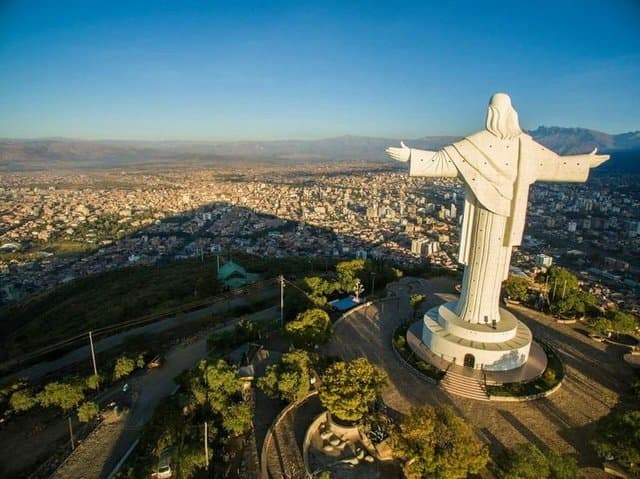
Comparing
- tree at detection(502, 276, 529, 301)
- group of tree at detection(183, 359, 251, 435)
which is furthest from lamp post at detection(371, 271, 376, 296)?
group of tree at detection(183, 359, 251, 435)

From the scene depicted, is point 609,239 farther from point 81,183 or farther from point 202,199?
point 81,183

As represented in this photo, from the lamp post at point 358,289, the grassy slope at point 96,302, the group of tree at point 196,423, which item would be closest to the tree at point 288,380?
the group of tree at point 196,423

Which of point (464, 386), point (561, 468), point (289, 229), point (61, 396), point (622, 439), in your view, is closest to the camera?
point (561, 468)

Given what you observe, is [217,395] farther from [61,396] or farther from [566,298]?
[566,298]

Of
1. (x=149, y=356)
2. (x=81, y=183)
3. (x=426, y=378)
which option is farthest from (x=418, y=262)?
(x=81, y=183)

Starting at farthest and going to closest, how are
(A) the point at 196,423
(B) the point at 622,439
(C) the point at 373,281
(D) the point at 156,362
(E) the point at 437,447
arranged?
(C) the point at 373,281 → (D) the point at 156,362 → (A) the point at 196,423 → (B) the point at 622,439 → (E) the point at 437,447

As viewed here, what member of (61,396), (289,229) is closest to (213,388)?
(61,396)
